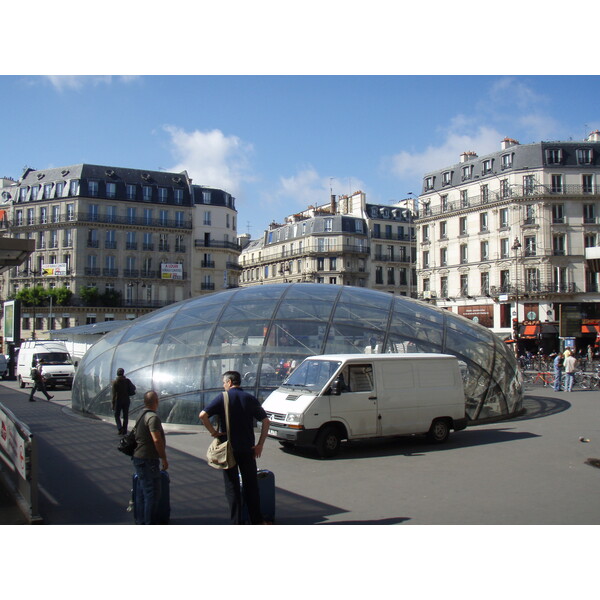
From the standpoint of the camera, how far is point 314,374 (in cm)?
1198

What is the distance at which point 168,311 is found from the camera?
59.5ft

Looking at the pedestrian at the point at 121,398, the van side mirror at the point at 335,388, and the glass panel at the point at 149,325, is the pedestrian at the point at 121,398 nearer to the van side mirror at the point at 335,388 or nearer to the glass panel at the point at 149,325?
the glass panel at the point at 149,325

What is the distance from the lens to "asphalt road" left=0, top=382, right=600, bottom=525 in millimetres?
7547

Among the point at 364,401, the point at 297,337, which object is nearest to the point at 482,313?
the point at 297,337

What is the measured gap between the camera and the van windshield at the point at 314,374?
38.4 feet

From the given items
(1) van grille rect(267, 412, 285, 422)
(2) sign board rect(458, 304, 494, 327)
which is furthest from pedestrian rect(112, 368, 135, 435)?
(2) sign board rect(458, 304, 494, 327)

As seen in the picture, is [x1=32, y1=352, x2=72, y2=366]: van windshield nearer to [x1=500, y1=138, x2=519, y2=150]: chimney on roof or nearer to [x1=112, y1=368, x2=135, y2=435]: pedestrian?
[x1=112, y1=368, x2=135, y2=435]: pedestrian

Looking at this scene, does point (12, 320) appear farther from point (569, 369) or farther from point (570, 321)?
point (570, 321)

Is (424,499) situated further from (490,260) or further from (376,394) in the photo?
(490,260)

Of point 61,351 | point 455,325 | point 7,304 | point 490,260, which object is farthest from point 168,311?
point 490,260

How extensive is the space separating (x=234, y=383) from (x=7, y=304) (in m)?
21.3

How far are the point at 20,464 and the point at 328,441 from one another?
5.33 m

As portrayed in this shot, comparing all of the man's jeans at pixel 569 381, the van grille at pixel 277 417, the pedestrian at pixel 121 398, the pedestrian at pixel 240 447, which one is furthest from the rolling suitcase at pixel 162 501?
the man's jeans at pixel 569 381

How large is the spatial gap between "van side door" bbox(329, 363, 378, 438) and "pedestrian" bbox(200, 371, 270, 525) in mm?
4732
